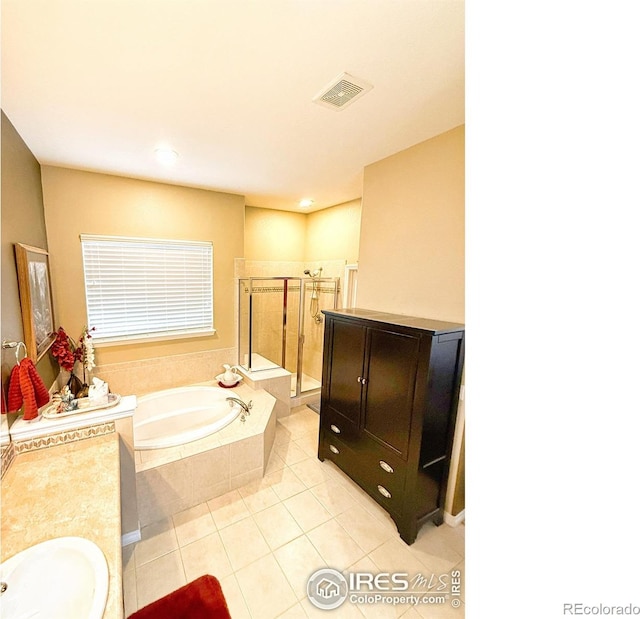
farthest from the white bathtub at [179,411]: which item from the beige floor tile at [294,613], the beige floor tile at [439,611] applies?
the beige floor tile at [439,611]

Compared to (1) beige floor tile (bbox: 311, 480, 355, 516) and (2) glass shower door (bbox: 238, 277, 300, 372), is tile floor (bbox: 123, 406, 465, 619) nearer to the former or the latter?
(1) beige floor tile (bbox: 311, 480, 355, 516)

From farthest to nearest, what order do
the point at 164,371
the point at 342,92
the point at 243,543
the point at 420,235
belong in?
the point at 164,371 < the point at 420,235 < the point at 243,543 < the point at 342,92

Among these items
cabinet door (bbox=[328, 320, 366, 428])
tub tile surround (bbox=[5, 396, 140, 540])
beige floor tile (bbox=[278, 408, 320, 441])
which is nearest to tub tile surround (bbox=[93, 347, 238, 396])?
beige floor tile (bbox=[278, 408, 320, 441])

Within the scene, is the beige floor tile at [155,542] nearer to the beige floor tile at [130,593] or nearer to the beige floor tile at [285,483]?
the beige floor tile at [130,593]

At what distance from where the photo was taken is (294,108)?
162 centimetres

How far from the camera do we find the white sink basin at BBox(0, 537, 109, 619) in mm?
947

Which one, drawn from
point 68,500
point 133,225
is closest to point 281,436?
point 68,500

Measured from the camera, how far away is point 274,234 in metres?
4.03

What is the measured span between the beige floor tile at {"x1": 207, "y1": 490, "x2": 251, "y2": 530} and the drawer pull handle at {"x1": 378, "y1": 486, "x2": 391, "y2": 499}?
0.95m

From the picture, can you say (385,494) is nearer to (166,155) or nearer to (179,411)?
(179,411)

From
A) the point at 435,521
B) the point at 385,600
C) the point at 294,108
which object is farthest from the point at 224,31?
the point at 435,521

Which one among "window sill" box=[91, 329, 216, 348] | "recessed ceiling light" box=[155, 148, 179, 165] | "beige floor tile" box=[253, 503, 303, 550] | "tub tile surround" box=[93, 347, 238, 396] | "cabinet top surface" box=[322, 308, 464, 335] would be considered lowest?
"beige floor tile" box=[253, 503, 303, 550]

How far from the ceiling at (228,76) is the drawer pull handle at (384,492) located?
241 centimetres

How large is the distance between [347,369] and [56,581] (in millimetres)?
1770
